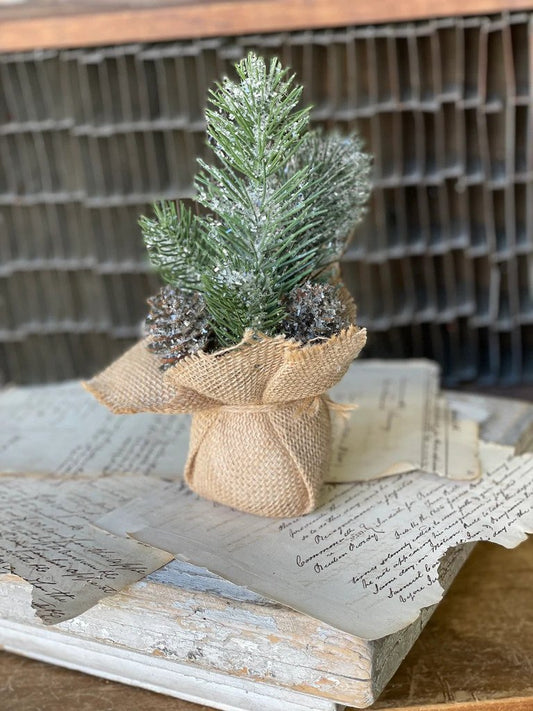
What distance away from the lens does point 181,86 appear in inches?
42.2

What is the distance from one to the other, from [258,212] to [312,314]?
8 cm

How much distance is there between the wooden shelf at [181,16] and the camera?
988mm

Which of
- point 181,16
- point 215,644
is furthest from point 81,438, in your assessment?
point 181,16

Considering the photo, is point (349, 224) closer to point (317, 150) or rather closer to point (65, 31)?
point (317, 150)

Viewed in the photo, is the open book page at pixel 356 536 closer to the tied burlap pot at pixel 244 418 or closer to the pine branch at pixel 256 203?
the tied burlap pot at pixel 244 418

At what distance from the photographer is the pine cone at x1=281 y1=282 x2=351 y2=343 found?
592 mm

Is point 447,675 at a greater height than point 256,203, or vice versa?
point 256,203

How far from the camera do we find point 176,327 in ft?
2.02

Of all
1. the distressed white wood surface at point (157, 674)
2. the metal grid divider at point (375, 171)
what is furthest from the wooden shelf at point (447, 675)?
the metal grid divider at point (375, 171)

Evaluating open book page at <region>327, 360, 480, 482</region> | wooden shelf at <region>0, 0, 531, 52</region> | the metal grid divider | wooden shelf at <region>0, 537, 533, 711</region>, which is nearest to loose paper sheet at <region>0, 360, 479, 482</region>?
open book page at <region>327, 360, 480, 482</region>

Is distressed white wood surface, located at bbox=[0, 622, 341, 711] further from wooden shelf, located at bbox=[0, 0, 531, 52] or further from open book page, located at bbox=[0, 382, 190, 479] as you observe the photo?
wooden shelf, located at bbox=[0, 0, 531, 52]

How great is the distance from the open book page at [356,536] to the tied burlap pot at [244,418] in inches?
0.9

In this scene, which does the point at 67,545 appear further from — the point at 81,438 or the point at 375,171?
the point at 375,171

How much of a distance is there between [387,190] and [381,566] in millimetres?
654
